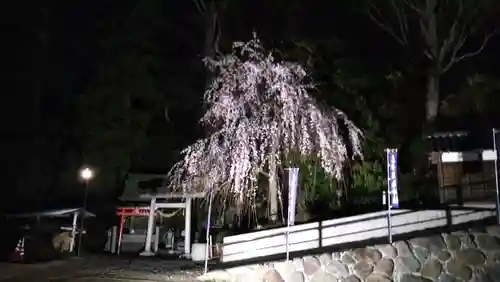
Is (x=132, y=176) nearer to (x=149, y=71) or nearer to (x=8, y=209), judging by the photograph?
(x=149, y=71)

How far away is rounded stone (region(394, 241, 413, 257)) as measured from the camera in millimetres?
12602

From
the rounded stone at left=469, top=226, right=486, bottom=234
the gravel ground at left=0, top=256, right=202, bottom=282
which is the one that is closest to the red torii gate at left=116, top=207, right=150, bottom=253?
the gravel ground at left=0, top=256, right=202, bottom=282

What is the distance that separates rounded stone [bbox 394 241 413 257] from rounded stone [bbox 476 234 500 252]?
1.69 meters

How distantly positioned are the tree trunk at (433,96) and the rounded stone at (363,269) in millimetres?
7294

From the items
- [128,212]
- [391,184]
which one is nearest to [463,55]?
[391,184]

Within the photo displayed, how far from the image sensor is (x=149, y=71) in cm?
2238

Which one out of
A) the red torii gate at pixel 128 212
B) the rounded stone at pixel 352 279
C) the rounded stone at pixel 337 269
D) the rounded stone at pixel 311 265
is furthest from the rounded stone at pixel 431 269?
the red torii gate at pixel 128 212

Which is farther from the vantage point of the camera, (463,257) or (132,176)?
(132,176)

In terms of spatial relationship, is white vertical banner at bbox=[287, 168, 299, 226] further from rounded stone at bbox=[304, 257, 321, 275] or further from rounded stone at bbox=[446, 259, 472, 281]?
rounded stone at bbox=[446, 259, 472, 281]

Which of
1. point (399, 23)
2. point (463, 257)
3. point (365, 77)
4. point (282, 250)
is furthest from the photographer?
point (399, 23)

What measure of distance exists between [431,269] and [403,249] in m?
0.81

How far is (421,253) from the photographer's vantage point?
41.2ft

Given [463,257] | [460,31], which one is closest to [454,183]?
[463,257]

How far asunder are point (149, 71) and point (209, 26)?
11.6 ft
